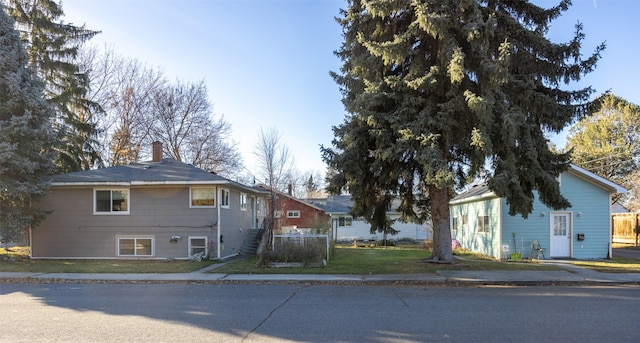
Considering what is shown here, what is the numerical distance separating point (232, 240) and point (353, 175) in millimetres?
8953

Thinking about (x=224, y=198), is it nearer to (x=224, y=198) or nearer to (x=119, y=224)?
(x=224, y=198)

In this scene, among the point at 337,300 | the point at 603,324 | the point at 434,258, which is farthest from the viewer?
the point at 434,258

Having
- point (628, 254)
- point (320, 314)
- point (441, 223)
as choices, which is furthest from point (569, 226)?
point (320, 314)

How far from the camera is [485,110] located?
12.2 m

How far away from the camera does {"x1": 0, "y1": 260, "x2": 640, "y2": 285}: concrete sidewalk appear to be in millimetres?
12227

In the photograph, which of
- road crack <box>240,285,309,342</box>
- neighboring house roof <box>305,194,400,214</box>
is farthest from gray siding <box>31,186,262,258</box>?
neighboring house roof <box>305,194,400,214</box>

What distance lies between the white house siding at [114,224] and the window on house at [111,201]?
22 cm

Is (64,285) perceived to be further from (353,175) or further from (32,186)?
(353,175)

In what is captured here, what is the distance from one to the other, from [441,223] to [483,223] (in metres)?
8.32

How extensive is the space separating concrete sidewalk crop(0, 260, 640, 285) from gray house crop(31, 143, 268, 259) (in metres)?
4.72

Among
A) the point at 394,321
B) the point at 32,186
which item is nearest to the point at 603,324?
the point at 394,321

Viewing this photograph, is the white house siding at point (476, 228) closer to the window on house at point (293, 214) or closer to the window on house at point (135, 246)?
the window on house at point (293, 214)

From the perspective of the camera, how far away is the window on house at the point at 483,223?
71.7 feet

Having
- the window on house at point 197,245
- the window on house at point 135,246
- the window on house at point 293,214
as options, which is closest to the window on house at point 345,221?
the window on house at point 293,214
